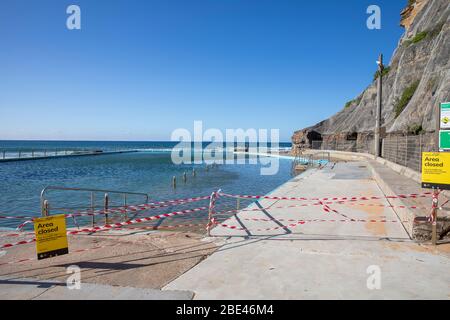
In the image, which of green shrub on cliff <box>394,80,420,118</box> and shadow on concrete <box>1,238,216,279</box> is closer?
shadow on concrete <box>1,238,216,279</box>

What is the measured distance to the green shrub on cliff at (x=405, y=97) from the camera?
1577 inches

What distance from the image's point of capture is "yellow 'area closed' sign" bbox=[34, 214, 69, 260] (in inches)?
234

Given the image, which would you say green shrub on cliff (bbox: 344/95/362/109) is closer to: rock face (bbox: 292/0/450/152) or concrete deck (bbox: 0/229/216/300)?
rock face (bbox: 292/0/450/152)

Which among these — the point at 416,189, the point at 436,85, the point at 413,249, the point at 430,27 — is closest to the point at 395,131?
the point at 436,85

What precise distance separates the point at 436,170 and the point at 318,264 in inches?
139

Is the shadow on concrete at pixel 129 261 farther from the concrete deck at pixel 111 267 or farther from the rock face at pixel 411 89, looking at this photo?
the rock face at pixel 411 89

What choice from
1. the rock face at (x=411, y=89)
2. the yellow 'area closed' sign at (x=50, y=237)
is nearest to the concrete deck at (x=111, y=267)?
the yellow 'area closed' sign at (x=50, y=237)

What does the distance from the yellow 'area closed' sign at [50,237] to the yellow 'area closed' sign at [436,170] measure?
24.9 ft

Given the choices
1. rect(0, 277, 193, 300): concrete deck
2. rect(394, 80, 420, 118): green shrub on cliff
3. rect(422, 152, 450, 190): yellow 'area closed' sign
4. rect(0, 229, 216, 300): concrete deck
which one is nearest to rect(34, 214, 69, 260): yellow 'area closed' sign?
rect(0, 229, 216, 300): concrete deck

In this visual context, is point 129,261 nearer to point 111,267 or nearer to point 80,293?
point 111,267

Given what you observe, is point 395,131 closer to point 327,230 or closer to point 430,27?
point 430,27

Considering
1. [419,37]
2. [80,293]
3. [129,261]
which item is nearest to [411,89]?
[419,37]

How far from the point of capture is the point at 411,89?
133 ft
